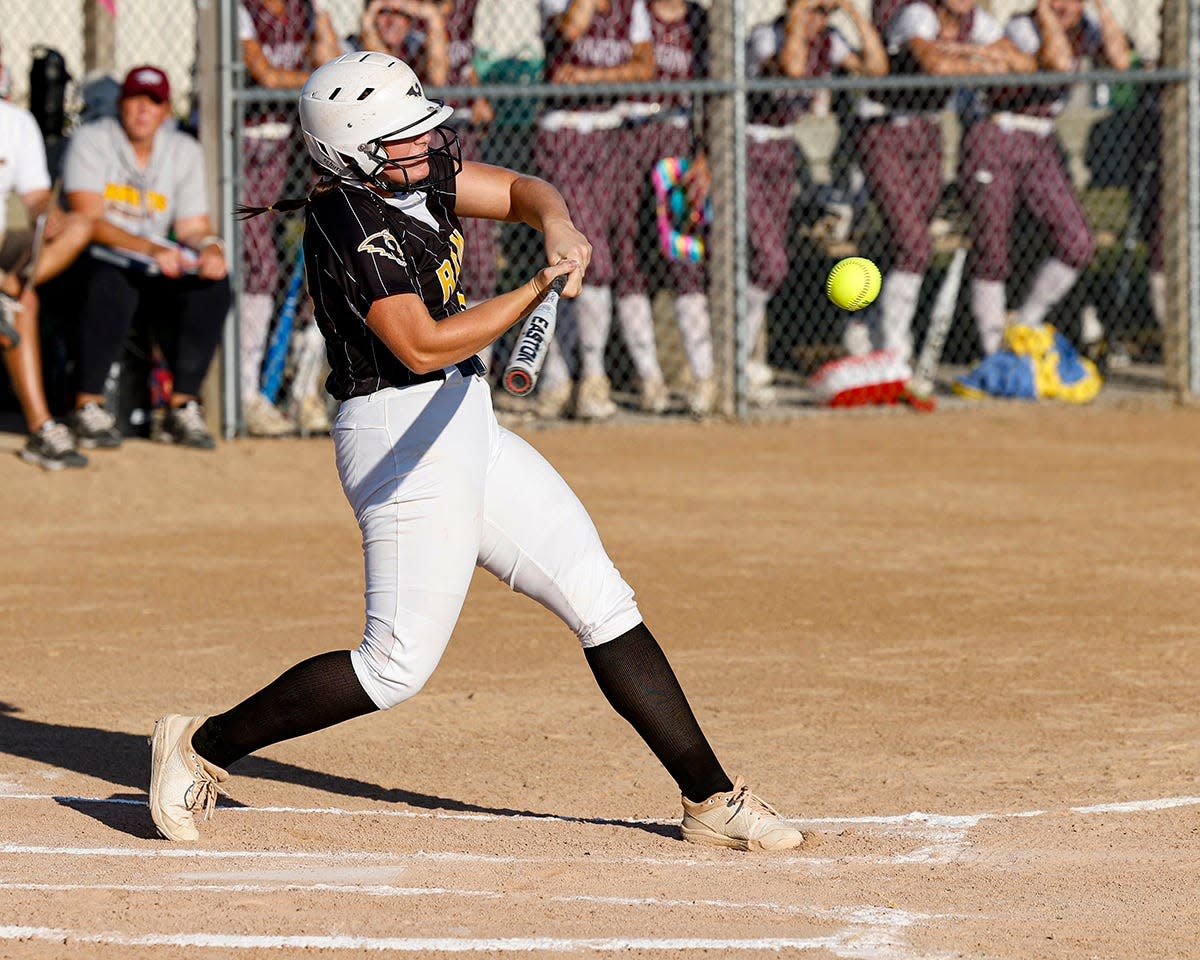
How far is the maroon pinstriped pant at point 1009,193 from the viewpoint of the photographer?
12031 mm

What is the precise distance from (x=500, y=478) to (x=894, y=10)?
8.17 meters

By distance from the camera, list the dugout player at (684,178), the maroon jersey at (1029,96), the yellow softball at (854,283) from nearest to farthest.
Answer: the yellow softball at (854,283) → the dugout player at (684,178) → the maroon jersey at (1029,96)

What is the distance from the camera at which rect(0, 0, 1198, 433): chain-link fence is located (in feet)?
35.7

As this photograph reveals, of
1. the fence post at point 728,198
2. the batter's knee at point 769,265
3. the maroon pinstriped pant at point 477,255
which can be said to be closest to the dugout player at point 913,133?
the batter's knee at point 769,265

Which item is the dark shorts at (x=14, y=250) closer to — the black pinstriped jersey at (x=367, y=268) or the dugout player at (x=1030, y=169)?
the dugout player at (x=1030, y=169)

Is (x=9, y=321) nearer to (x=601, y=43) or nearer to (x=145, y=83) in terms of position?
(x=145, y=83)

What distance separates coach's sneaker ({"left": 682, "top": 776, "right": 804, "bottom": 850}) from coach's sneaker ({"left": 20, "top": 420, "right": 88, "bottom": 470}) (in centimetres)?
589

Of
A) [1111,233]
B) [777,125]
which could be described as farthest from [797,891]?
[1111,233]

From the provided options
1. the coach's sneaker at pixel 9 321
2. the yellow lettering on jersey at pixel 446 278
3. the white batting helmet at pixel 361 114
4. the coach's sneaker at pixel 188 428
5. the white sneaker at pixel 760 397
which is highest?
the white batting helmet at pixel 361 114

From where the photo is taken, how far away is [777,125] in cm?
1186

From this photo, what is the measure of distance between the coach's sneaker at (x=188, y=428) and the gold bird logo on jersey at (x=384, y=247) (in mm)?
6179

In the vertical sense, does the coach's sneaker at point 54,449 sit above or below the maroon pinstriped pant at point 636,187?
below

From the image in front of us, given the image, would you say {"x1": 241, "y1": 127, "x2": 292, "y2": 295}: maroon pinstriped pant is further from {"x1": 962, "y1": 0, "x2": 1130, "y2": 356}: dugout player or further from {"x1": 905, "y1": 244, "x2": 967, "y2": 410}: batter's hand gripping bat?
{"x1": 962, "y1": 0, "x2": 1130, "y2": 356}: dugout player

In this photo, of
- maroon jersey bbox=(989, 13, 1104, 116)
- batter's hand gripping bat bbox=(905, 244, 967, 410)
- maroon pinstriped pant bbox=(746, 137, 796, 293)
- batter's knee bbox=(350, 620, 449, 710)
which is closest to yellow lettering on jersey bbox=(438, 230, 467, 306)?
batter's knee bbox=(350, 620, 449, 710)
